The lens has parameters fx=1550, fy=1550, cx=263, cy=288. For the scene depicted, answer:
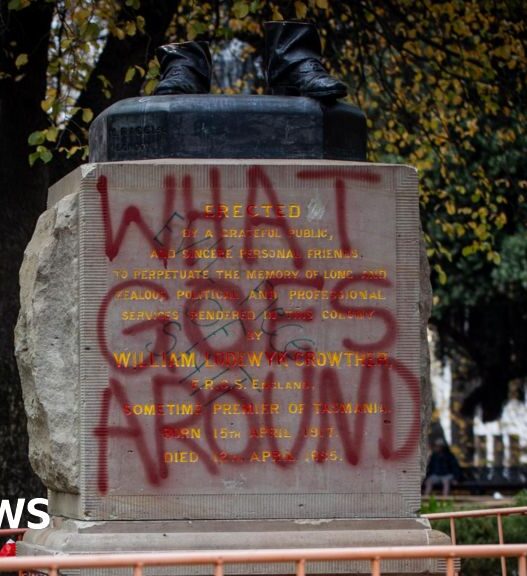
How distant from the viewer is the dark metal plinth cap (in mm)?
6848

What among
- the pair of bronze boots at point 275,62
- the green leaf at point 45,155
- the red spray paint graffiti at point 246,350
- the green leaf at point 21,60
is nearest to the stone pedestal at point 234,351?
the red spray paint graffiti at point 246,350

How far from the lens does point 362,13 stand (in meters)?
14.5

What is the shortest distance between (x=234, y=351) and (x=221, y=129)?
999mm

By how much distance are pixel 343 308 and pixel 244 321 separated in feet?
1.45

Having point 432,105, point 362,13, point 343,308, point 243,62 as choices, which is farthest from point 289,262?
point 243,62

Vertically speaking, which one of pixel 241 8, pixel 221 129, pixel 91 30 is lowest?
pixel 221 129

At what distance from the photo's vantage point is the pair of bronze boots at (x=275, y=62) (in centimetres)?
718

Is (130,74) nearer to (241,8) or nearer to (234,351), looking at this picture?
(241,8)

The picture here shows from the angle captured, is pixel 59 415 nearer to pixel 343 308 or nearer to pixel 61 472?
pixel 61 472

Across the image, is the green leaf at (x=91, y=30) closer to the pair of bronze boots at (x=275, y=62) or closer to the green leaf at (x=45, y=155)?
the green leaf at (x=45, y=155)

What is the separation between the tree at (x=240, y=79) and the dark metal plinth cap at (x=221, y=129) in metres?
4.81

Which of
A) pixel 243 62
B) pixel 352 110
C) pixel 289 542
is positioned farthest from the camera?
pixel 243 62

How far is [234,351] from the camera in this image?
6.63 meters

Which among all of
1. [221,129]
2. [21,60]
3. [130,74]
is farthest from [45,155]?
[221,129]
